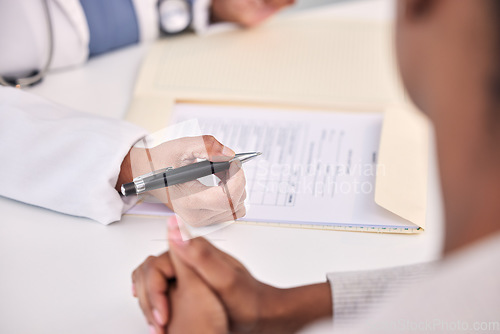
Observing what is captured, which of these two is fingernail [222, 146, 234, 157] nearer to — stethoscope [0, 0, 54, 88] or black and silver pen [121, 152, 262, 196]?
black and silver pen [121, 152, 262, 196]

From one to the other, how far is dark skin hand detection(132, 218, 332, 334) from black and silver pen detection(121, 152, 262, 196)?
6 centimetres

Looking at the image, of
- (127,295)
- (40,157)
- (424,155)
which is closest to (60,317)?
(127,295)

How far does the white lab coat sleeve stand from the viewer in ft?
2.04

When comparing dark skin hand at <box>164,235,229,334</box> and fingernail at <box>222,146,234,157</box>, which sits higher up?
fingernail at <box>222,146,234,157</box>

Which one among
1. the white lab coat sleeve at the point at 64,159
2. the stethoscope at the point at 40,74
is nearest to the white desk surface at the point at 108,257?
the white lab coat sleeve at the point at 64,159

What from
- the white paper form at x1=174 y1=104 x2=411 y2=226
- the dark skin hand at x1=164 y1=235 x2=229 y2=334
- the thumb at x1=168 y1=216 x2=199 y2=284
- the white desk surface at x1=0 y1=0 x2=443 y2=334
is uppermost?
the thumb at x1=168 y1=216 x2=199 y2=284

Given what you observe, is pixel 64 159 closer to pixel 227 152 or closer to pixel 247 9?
pixel 227 152

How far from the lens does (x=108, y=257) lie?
585 millimetres

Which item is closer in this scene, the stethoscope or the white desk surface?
the white desk surface

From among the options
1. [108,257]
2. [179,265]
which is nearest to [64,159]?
[108,257]

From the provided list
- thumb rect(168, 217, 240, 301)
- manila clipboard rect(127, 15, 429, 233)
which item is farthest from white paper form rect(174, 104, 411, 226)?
thumb rect(168, 217, 240, 301)

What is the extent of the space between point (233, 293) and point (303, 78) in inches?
17.1

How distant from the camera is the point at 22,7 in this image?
2.64ft

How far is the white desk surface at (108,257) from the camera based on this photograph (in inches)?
20.8
